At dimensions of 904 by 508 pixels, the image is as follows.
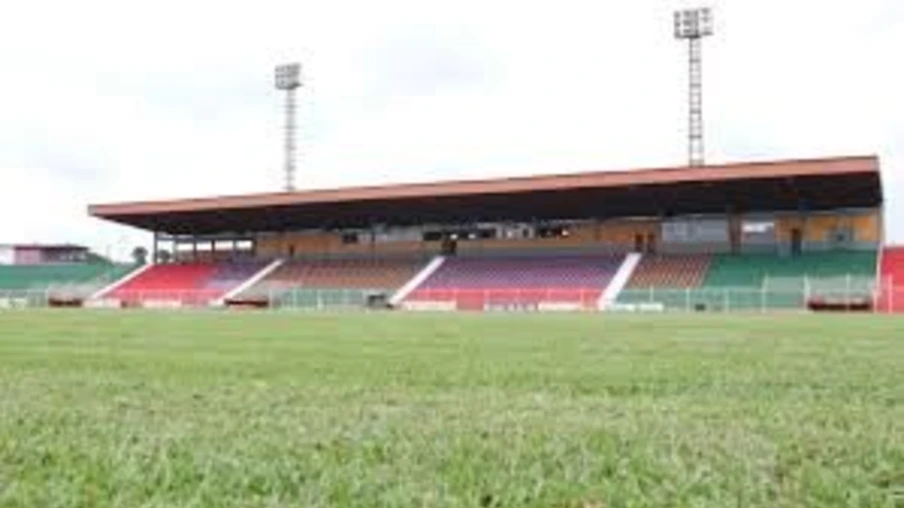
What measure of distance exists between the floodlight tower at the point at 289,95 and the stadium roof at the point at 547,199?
3062mm

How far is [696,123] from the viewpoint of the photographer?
5034 centimetres

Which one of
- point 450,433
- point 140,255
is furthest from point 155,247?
point 450,433

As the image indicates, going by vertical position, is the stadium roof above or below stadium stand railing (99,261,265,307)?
above

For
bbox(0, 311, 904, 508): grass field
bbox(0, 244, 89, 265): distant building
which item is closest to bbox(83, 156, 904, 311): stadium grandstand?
bbox(0, 244, 89, 265): distant building

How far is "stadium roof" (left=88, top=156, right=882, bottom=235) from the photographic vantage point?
42.9 metres

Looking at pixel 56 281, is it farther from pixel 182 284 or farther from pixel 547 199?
pixel 547 199

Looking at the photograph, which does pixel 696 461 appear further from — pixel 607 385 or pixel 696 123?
pixel 696 123

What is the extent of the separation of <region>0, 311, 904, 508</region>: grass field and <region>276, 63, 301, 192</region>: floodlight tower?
Result: 50.4 meters

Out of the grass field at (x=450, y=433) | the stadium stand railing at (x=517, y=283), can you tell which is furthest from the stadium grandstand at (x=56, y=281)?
the grass field at (x=450, y=433)

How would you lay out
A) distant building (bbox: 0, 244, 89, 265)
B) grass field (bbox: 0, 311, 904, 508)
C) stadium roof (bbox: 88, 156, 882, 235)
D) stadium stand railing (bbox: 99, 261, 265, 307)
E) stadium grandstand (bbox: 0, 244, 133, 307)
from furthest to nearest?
distant building (bbox: 0, 244, 89, 265) < stadium grandstand (bbox: 0, 244, 133, 307) < stadium stand railing (bbox: 99, 261, 265, 307) < stadium roof (bbox: 88, 156, 882, 235) < grass field (bbox: 0, 311, 904, 508)

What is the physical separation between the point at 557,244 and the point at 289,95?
52.7ft

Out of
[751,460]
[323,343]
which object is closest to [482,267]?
[323,343]

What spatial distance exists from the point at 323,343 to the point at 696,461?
32.0ft

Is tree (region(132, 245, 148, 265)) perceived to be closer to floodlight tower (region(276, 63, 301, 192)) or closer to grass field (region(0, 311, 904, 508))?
floodlight tower (region(276, 63, 301, 192))
